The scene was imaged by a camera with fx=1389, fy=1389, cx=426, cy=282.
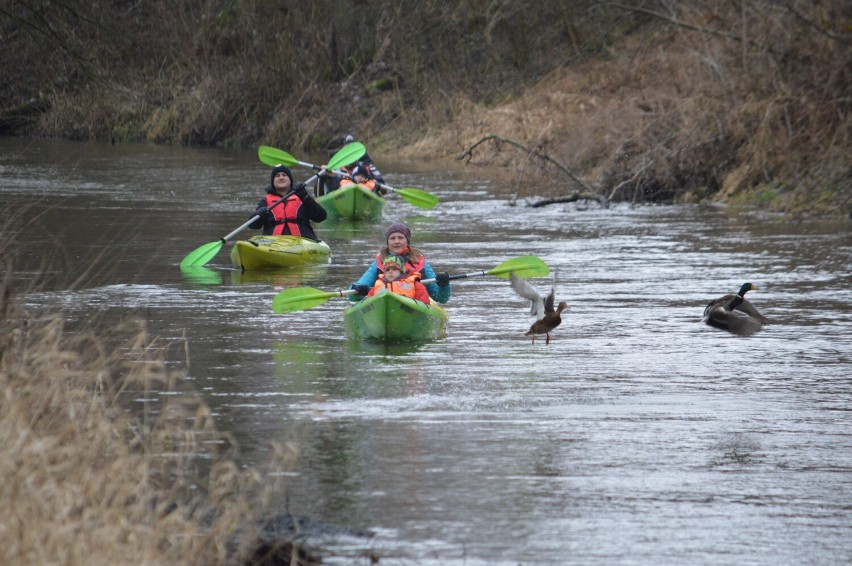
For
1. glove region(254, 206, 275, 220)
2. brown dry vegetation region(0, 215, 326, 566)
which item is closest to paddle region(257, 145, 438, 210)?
glove region(254, 206, 275, 220)

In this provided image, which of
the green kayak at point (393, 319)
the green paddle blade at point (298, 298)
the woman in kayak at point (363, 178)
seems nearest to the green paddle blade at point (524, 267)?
the green kayak at point (393, 319)

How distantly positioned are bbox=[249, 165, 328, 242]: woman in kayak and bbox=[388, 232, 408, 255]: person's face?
4512 mm

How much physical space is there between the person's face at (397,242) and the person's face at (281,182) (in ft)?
15.7

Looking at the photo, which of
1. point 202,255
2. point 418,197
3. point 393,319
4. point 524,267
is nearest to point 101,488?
point 393,319

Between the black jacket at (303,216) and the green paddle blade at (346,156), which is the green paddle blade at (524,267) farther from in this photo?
the green paddle blade at (346,156)

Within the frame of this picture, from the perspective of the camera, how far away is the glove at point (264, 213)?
1569 centimetres

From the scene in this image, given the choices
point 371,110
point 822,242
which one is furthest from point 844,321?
point 371,110

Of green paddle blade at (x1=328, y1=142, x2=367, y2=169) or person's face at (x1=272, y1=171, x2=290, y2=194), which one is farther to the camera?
green paddle blade at (x1=328, y1=142, x2=367, y2=169)

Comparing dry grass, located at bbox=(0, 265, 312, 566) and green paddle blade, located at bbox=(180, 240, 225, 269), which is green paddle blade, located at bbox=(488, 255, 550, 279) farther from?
dry grass, located at bbox=(0, 265, 312, 566)

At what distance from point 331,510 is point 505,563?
3.35 feet

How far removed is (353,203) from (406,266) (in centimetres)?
1046

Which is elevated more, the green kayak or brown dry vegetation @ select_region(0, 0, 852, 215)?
brown dry vegetation @ select_region(0, 0, 852, 215)

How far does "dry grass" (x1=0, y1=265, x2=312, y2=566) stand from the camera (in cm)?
474

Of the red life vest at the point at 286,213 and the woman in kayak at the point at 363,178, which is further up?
the woman in kayak at the point at 363,178
